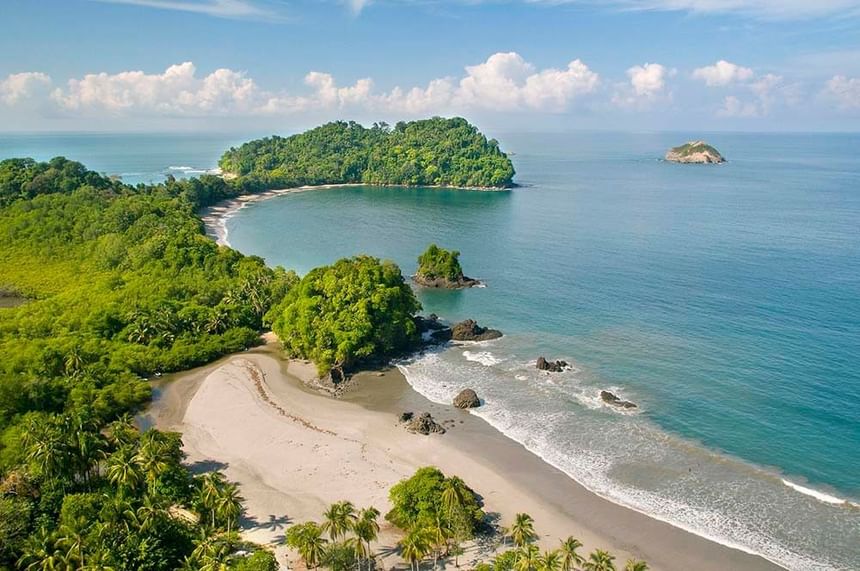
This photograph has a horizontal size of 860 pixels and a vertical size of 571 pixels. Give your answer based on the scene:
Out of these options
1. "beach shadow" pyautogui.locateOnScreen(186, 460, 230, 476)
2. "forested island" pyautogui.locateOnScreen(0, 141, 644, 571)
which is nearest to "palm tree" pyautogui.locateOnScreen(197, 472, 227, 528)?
"forested island" pyautogui.locateOnScreen(0, 141, 644, 571)

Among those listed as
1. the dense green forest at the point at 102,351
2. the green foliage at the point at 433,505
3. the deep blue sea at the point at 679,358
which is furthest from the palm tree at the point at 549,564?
the dense green forest at the point at 102,351

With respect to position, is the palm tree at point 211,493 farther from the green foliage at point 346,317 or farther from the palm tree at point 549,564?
the green foliage at point 346,317

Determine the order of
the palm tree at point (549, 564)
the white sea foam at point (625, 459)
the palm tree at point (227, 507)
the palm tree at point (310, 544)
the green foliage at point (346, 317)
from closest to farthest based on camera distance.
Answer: the palm tree at point (549, 564) < the palm tree at point (310, 544) < the palm tree at point (227, 507) < the white sea foam at point (625, 459) < the green foliage at point (346, 317)

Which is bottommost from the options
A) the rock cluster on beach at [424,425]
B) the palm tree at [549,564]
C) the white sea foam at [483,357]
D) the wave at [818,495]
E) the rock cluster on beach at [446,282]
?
the wave at [818,495]

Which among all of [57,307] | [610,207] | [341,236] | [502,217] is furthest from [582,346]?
[610,207]

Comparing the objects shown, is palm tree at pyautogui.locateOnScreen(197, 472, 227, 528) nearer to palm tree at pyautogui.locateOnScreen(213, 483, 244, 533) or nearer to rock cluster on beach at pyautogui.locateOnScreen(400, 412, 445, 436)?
palm tree at pyautogui.locateOnScreen(213, 483, 244, 533)

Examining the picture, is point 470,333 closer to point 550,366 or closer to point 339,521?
point 550,366

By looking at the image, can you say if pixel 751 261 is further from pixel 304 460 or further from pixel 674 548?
pixel 304 460
